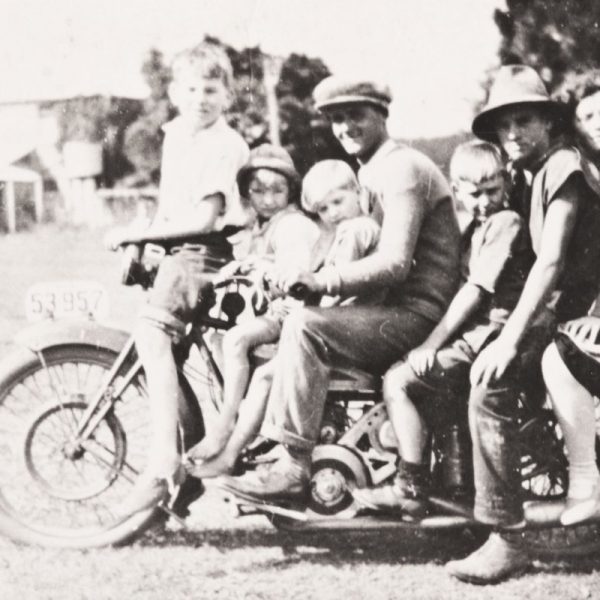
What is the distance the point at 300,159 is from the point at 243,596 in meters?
1.63

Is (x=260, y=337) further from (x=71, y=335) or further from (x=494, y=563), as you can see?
(x=494, y=563)

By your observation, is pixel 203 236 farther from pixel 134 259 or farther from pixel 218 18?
pixel 218 18

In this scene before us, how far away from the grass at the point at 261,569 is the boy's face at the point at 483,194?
50.0 inches

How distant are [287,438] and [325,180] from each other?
0.91 metres

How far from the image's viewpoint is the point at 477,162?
2.97 meters

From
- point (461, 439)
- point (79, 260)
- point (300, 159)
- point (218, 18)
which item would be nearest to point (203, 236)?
point (300, 159)

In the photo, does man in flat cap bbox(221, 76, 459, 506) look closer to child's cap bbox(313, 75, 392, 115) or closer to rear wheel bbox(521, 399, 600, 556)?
child's cap bbox(313, 75, 392, 115)

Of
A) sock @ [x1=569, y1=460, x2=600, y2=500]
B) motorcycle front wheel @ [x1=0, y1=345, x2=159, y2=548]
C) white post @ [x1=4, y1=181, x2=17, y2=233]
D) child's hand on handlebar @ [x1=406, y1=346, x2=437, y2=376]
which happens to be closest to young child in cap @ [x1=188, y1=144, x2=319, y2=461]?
motorcycle front wheel @ [x1=0, y1=345, x2=159, y2=548]

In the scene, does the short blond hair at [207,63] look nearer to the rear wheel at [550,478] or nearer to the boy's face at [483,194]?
the boy's face at [483,194]

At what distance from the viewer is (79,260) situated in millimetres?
4648

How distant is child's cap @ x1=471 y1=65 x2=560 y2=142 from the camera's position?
3037mm

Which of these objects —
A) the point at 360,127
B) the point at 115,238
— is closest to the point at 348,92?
the point at 360,127

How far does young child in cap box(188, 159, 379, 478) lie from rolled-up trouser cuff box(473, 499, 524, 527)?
0.82 meters

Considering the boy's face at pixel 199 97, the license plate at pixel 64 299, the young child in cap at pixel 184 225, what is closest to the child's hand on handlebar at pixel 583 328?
the young child in cap at pixel 184 225
